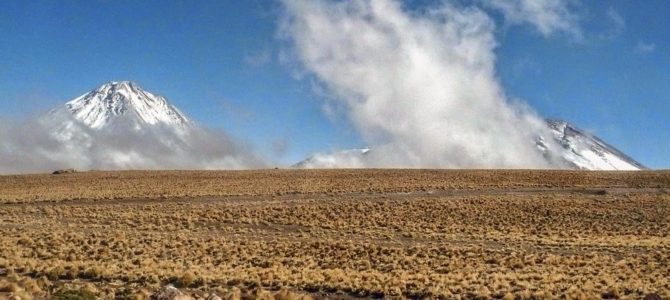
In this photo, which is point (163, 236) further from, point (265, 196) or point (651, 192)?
point (651, 192)

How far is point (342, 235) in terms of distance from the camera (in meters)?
39.7

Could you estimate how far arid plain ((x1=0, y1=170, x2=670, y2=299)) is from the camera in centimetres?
2148

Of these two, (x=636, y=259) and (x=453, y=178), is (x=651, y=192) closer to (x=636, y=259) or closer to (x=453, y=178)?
(x=453, y=178)

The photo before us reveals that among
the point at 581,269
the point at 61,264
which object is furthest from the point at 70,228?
the point at 581,269

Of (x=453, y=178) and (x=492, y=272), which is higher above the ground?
(x=453, y=178)

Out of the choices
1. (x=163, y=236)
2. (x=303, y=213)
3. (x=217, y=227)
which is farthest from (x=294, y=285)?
(x=303, y=213)

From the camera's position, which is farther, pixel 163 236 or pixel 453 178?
pixel 453 178

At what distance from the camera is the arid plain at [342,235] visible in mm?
21484

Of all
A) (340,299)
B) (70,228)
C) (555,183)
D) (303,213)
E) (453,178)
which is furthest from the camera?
(453,178)

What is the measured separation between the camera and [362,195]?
5844 centimetres

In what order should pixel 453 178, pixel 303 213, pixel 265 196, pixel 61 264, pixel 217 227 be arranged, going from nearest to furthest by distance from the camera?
pixel 61 264, pixel 217 227, pixel 303 213, pixel 265 196, pixel 453 178

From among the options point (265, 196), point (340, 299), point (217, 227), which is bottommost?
point (340, 299)

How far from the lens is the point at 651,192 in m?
59.1

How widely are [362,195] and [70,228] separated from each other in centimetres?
2816
